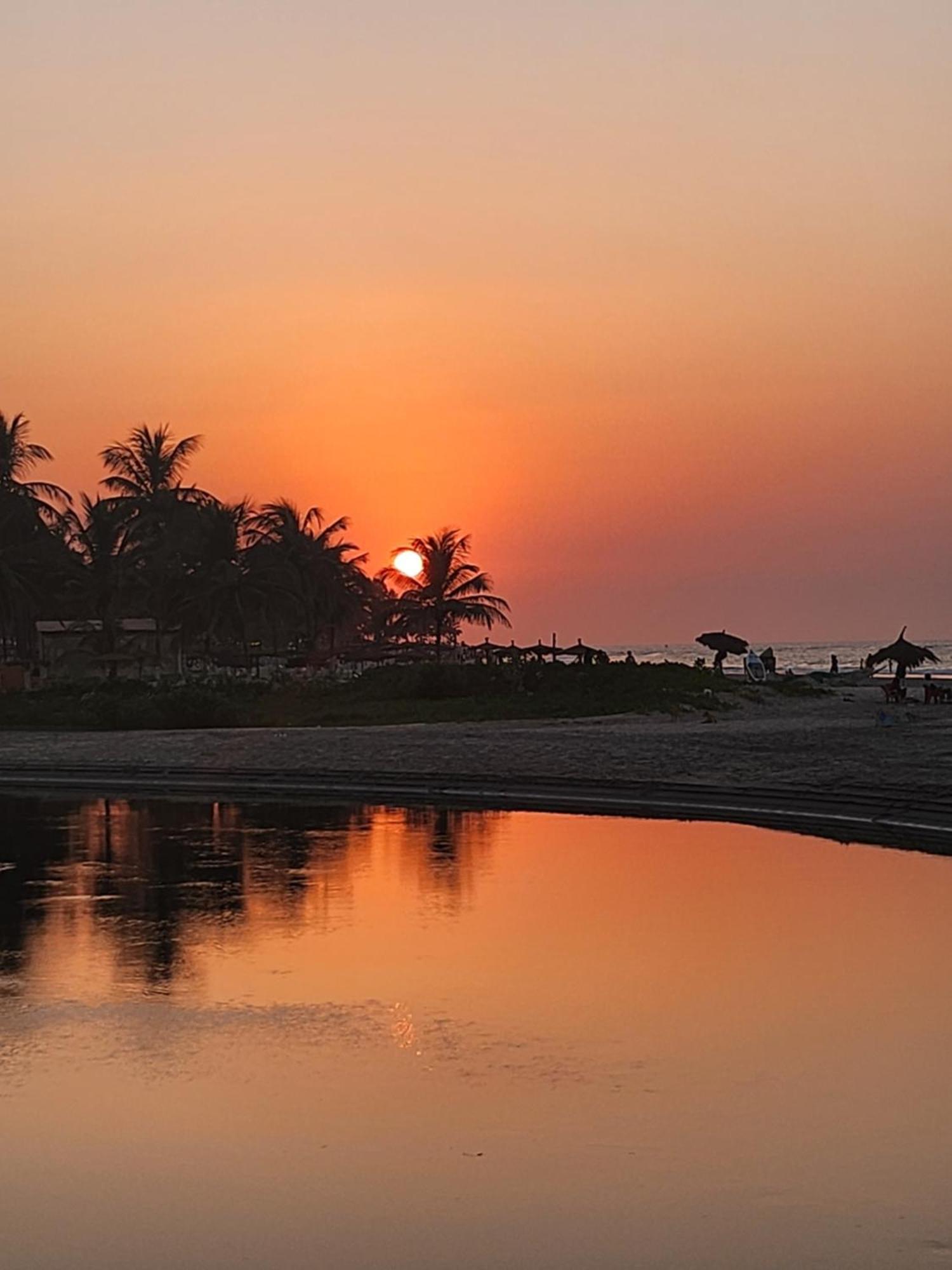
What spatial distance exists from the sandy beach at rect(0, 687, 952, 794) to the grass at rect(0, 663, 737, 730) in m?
2.59

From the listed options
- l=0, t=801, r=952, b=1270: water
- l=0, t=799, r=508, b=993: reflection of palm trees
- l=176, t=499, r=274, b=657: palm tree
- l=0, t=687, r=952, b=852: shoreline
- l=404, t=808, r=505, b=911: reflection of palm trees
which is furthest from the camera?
l=176, t=499, r=274, b=657: palm tree

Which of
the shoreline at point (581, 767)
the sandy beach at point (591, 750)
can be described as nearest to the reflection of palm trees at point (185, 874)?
the shoreline at point (581, 767)

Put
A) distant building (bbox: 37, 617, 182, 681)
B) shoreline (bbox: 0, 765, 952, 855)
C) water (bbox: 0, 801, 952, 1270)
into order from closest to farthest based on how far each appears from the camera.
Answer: water (bbox: 0, 801, 952, 1270) → shoreline (bbox: 0, 765, 952, 855) → distant building (bbox: 37, 617, 182, 681)

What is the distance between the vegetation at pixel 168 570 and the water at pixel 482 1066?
1834 inches

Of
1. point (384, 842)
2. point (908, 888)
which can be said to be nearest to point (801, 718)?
point (384, 842)

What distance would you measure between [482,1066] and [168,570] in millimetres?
58956

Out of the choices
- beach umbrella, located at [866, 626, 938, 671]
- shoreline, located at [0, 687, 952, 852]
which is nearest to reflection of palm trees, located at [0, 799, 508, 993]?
shoreline, located at [0, 687, 952, 852]

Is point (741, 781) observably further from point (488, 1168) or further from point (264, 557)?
point (264, 557)

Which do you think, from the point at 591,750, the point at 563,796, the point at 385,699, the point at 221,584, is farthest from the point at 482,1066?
the point at 221,584

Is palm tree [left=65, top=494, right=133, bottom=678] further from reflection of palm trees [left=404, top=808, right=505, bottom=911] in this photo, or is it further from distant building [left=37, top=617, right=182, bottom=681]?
reflection of palm trees [left=404, top=808, right=505, bottom=911]

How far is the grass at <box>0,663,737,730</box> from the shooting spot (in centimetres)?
5191

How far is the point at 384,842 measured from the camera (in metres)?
24.3

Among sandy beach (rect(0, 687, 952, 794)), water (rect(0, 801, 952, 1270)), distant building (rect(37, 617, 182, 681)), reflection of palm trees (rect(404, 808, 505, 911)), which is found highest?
distant building (rect(37, 617, 182, 681))

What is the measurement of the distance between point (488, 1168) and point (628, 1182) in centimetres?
85
